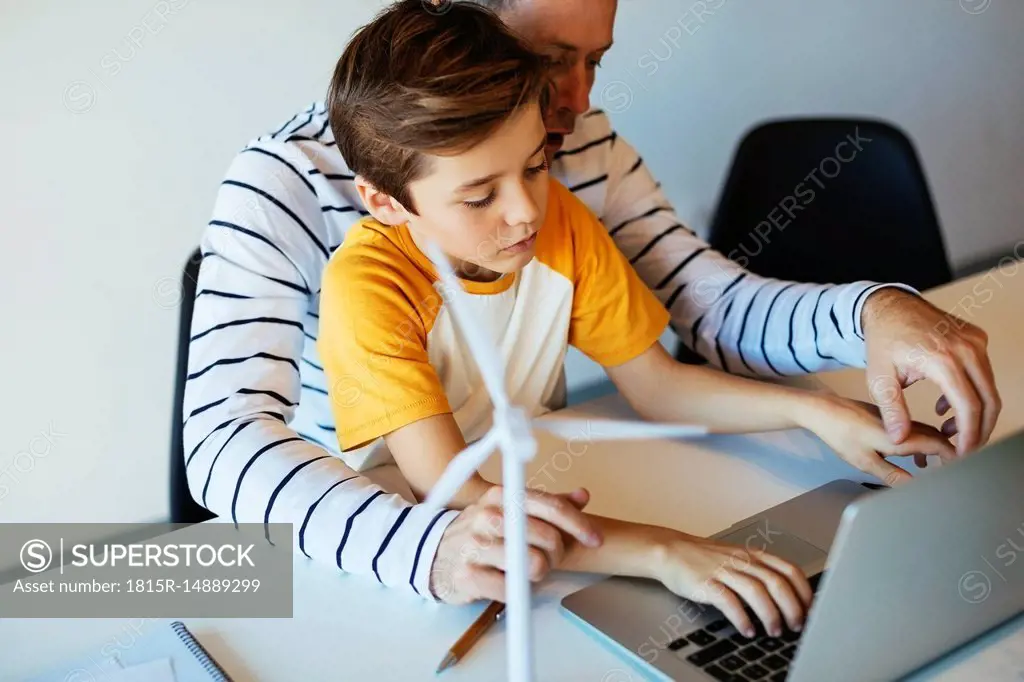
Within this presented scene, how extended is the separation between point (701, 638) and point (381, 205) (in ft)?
1.66

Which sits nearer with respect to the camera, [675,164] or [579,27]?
[579,27]

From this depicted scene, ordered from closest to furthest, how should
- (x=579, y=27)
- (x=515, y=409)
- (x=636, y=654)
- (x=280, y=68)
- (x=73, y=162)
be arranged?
(x=515, y=409) → (x=636, y=654) → (x=579, y=27) → (x=73, y=162) → (x=280, y=68)

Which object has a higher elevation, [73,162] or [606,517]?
[73,162]

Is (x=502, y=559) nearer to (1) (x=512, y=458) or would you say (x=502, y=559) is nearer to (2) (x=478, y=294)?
→ (1) (x=512, y=458)

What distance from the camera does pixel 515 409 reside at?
548 mm

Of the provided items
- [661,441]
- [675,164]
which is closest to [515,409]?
[661,441]

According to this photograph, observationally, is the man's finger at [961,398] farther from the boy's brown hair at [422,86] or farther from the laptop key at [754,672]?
the boy's brown hair at [422,86]

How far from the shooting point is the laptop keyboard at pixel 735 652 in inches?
27.5

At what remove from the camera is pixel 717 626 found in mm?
763

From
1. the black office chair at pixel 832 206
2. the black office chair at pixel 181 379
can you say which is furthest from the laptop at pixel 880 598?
the black office chair at pixel 832 206

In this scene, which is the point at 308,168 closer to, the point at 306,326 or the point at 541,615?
the point at 306,326

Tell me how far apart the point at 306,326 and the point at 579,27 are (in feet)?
1.52

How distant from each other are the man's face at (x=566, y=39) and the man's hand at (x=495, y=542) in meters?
0.51

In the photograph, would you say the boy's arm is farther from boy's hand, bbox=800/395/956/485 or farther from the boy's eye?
boy's hand, bbox=800/395/956/485
